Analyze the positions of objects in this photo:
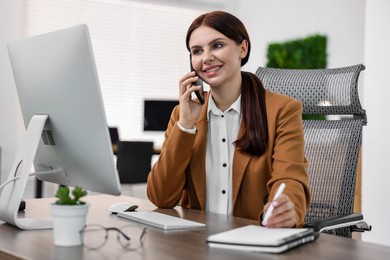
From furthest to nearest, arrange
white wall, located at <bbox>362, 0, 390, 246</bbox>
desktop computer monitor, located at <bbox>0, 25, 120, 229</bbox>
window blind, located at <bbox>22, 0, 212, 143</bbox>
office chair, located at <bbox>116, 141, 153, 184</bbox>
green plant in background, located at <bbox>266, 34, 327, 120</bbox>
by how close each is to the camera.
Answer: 1. window blind, located at <bbox>22, 0, 212, 143</bbox>
2. green plant in background, located at <bbox>266, 34, 327, 120</bbox>
3. office chair, located at <bbox>116, 141, 153, 184</bbox>
4. white wall, located at <bbox>362, 0, 390, 246</bbox>
5. desktop computer monitor, located at <bbox>0, 25, 120, 229</bbox>

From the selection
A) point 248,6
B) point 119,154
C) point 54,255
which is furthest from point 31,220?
point 248,6

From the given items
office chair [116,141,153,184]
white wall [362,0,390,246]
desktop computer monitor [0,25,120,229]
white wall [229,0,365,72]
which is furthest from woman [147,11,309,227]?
white wall [229,0,365,72]

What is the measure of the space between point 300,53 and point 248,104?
14.3ft

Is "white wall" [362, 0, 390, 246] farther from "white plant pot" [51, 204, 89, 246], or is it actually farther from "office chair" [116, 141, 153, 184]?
"white plant pot" [51, 204, 89, 246]

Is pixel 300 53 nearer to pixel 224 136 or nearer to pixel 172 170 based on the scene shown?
pixel 224 136

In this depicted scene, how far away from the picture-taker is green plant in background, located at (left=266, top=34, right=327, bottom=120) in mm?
5887

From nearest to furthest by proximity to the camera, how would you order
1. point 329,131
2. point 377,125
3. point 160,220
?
point 160,220, point 329,131, point 377,125

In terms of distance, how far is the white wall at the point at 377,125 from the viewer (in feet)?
11.1

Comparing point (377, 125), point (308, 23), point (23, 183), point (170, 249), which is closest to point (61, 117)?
point (23, 183)

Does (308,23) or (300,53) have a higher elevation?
(308,23)

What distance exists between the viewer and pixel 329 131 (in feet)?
6.93

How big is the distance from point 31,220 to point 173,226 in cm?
38

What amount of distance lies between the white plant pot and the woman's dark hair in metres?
0.72

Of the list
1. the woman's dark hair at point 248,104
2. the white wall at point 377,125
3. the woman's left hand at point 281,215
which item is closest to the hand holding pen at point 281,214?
the woman's left hand at point 281,215
